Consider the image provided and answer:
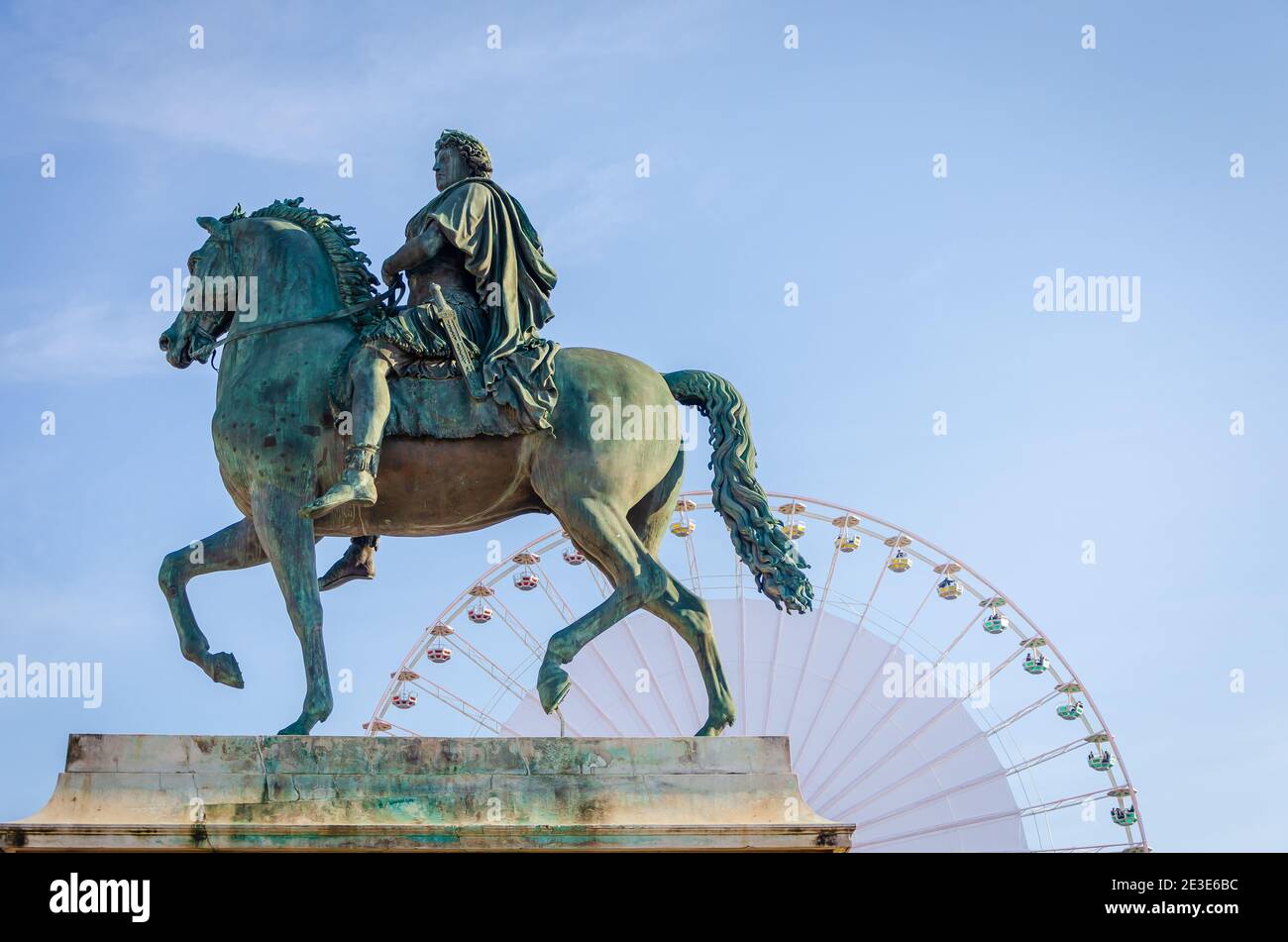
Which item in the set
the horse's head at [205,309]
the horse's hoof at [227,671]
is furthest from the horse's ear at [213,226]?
the horse's hoof at [227,671]

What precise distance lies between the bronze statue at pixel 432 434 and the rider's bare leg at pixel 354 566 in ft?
1.80

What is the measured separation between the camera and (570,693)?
135ft

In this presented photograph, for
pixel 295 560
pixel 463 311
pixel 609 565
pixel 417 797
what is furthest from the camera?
pixel 463 311

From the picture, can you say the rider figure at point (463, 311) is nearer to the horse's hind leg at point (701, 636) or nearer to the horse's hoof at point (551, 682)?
the horse's hind leg at point (701, 636)

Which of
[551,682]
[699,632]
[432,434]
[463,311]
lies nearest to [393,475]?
[432,434]

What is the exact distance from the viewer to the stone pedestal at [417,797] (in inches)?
472

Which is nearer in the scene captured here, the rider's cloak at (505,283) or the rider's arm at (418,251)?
the rider's cloak at (505,283)

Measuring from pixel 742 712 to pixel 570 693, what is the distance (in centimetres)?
393

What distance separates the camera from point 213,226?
14.7 meters

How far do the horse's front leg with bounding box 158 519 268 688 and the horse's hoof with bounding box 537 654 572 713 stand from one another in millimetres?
2268

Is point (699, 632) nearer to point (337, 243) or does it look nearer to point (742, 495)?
point (742, 495)

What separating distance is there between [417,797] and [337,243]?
452cm
